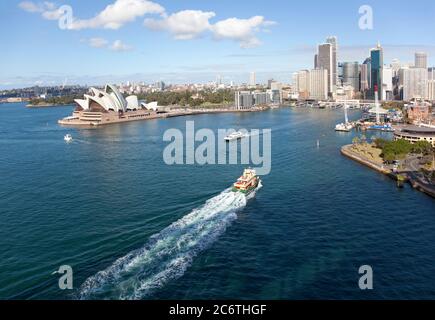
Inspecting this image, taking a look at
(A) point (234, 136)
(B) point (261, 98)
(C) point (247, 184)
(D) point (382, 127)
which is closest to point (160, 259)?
(C) point (247, 184)

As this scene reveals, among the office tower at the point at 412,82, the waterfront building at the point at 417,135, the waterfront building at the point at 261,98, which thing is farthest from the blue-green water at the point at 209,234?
the office tower at the point at 412,82

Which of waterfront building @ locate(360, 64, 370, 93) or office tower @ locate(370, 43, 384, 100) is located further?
waterfront building @ locate(360, 64, 370, 93)

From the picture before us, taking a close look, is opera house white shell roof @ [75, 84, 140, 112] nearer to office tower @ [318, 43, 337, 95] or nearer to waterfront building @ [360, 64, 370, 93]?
office tower @ [318, 43, 337, 95]

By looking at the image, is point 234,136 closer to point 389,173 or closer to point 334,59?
point 389,173

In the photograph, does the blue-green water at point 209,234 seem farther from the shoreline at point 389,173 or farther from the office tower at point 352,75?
the office tower at point 352,75

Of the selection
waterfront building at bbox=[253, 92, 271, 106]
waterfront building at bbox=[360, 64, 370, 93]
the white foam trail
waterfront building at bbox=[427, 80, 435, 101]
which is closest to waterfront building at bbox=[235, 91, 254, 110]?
waterfront building at bbox=[253, 92, 271, 106]

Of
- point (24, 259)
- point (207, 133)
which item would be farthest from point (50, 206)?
point (207, 133)
